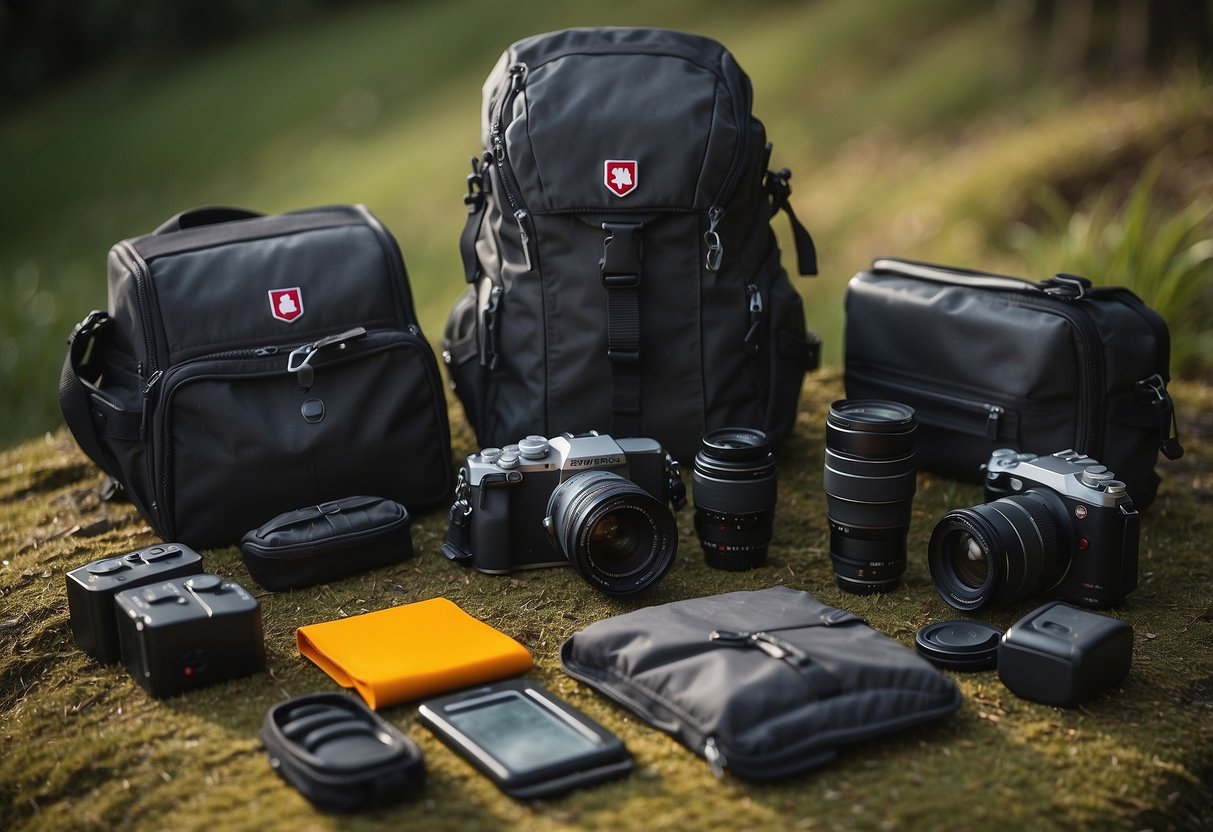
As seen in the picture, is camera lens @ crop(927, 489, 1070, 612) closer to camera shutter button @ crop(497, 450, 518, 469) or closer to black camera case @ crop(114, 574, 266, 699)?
camera shutter button @ crop(497, 450, 518, 469)

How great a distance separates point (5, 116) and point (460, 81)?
25.7 feet

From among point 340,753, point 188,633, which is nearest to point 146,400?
point 188,633

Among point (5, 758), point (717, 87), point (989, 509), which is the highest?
point (717, 87)

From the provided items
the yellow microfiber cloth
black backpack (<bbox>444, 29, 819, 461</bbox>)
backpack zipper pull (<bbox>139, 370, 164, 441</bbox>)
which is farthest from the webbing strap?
backpack zipper pull (<bbox>139, 370, 164, 441</bbox>)

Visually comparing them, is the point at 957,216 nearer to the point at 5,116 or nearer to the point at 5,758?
the point at 5,758

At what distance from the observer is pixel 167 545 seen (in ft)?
11.0

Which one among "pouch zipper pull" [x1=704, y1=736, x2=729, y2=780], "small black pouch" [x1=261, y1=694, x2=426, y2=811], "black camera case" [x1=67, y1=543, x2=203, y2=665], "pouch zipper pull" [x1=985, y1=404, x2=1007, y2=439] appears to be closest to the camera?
"small black pouch" [x1=261, y1=694, x2=426, y2=811]

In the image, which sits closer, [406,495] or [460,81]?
A: [406,495]

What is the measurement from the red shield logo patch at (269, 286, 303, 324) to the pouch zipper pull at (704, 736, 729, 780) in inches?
79.9

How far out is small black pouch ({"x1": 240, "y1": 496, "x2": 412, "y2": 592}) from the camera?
3629 mm

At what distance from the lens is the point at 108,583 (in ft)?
10.4

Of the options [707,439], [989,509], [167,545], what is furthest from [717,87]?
[167,545]

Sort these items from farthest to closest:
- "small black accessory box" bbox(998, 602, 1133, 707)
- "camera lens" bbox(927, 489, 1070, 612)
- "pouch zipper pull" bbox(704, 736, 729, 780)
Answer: "camera lens" bbox(927, 489, 1070, 612) < "small black accessory box" bbox(998, 602, 1133, 707) < "pouch zipper pull" bbox(704, 736, 729, 780)

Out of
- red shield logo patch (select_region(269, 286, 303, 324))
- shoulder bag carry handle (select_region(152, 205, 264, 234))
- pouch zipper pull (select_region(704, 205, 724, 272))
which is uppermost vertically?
shoulder bag carry handle (select_region(152, 205, 264, 234))
